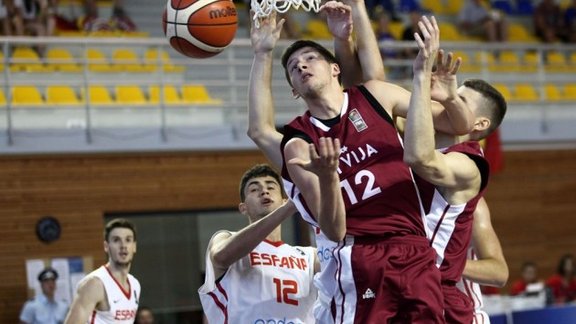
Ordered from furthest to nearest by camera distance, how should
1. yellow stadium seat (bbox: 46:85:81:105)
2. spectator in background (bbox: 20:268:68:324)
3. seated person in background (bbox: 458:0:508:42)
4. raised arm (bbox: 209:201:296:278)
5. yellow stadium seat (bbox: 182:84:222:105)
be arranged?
seated person in background (bbox: 458:0:508:42)
yellow stadium seat (bbox: 182:84:222:105)
yellow stadium seat (bbox: 46:85:81:105)
spectator in background (bbox: 20:268:68:324)
raised arm (bbox: 209:201:296:278)

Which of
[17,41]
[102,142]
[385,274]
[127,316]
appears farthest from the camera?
[102,142]

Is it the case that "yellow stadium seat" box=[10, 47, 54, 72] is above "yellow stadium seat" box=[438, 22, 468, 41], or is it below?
below

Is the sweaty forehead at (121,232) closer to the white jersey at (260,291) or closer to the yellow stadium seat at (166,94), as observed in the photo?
the white jersey at (260,291)

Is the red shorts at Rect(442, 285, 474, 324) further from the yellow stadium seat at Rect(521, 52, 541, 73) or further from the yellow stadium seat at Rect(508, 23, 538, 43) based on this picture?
the yellow stadium seat at Rect(508, 23, 538, 43)

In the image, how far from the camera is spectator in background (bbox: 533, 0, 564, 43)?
57.9ft

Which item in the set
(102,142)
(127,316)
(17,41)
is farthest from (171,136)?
(127,316)

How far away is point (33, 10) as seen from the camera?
1390cm

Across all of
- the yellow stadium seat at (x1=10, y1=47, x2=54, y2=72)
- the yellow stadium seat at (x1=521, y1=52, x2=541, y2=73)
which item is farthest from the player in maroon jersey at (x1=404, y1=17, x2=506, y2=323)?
the yellow stadium seat at (x1=521, y1=52, x2=541, y2=73)

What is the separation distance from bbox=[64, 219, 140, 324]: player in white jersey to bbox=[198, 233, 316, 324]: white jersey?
2159 millimetres

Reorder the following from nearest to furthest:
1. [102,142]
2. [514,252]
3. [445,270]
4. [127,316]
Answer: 1. [445,270]
2. [127,316]
3. [102,142]
4. [514,252]

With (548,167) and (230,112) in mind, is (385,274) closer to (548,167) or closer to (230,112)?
(230,112)

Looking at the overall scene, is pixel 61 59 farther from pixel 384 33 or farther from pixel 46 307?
pixel 384 33

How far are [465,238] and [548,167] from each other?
11228mm

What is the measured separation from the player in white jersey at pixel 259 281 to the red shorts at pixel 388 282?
4.30ft
